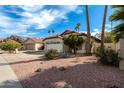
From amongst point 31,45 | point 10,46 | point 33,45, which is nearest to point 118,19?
point 10,46

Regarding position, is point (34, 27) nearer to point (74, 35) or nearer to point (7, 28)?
point (7, 28)

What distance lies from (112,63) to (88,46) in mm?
9170

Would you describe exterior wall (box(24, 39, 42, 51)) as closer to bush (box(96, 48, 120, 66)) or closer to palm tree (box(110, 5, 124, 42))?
bush (box(96, 48, 120, 66))

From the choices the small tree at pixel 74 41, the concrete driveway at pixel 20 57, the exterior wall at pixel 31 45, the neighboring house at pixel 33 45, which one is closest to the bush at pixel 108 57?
the concrete driveway at pixel 20 57

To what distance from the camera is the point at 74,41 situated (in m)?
23.1

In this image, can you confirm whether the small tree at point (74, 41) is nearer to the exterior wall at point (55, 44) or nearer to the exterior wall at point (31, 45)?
the exterior wall at point (55, 44)

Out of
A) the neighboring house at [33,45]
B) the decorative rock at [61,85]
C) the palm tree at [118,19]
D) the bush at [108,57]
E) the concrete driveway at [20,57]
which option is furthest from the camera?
the neighboring house at [33,45]

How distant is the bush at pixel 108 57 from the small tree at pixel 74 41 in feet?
38.1

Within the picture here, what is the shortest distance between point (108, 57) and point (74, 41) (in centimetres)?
1239

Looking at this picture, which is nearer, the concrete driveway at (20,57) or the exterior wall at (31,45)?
the concrete driveway at (20,57)

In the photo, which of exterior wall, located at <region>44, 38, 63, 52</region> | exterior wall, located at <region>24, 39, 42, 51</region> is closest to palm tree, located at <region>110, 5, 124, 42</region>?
exterior wall, located at <region>44, 38, 63, 52</region>

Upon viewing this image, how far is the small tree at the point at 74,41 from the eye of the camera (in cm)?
2306

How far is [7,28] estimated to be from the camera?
16.0m
